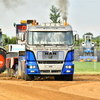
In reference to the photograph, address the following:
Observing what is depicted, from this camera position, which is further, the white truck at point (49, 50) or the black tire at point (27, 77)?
the black tire at point (27, 77)

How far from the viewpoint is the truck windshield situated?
76.6 ft

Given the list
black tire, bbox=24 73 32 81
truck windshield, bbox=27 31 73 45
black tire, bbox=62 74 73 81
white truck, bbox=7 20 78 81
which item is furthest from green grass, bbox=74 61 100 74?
truck windshield, bbox=27 31 73 45

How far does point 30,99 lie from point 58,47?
33.1ft

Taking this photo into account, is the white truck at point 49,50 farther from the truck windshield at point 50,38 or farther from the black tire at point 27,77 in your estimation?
the black tire at point 27,77

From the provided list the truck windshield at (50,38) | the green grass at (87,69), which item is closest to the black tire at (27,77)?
the truck windshield at (50,38)

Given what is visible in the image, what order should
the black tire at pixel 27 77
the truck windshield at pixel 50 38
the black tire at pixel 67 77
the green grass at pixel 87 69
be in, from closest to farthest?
the truck windshield at pixel 50 38, the black tire at pixel 27 77, the black tire at pixel 67 77, the green grass at pixel 87 69

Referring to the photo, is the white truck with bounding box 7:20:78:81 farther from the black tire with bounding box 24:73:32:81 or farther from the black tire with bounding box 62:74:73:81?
the black tire with bounding box 62:74:73:81

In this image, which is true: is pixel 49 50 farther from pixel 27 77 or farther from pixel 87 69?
pixel 87 69

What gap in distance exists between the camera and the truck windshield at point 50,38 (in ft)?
76.6

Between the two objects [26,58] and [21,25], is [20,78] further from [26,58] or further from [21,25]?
[21,25]

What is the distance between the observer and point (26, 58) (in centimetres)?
2366

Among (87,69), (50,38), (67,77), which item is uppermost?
(50,38)

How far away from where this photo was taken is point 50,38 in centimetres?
2348

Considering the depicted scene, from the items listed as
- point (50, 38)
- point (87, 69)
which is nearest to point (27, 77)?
point (50, 38)
